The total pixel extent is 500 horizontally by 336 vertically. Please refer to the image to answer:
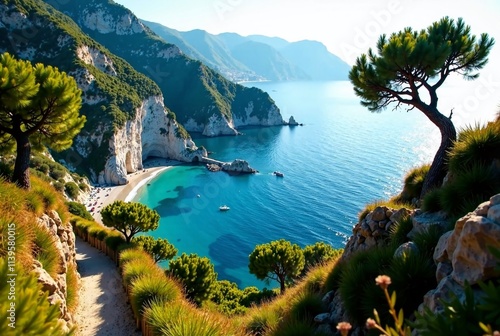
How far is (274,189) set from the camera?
73188 millimetres

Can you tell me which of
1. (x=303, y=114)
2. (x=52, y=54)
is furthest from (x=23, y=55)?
(x=303, y=114)

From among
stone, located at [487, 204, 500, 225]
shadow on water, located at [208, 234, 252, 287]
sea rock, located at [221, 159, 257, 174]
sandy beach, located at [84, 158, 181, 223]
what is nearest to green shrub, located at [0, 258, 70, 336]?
stone, located at [487, 204, 500, 225]

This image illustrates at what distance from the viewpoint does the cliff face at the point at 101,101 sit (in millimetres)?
74000

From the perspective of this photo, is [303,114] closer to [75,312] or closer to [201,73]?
[201,73]

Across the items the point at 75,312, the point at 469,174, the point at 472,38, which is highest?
the point at 472,38

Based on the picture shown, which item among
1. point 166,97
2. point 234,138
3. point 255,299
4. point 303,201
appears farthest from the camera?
point 166,97

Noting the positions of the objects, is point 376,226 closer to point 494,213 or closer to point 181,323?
point 494,213

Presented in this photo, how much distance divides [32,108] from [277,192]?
6146cm

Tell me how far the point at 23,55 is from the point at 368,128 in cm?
12648

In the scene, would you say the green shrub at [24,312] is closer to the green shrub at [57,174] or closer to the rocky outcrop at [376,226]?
the rocky outcrop at [376,226]

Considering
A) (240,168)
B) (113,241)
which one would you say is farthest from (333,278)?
(240,168)

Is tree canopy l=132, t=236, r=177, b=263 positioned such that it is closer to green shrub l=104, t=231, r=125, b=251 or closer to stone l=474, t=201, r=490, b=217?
green shrub l=104, t=231, r=125, b=251

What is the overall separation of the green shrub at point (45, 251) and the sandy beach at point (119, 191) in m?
47.5

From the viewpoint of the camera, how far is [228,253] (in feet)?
160
